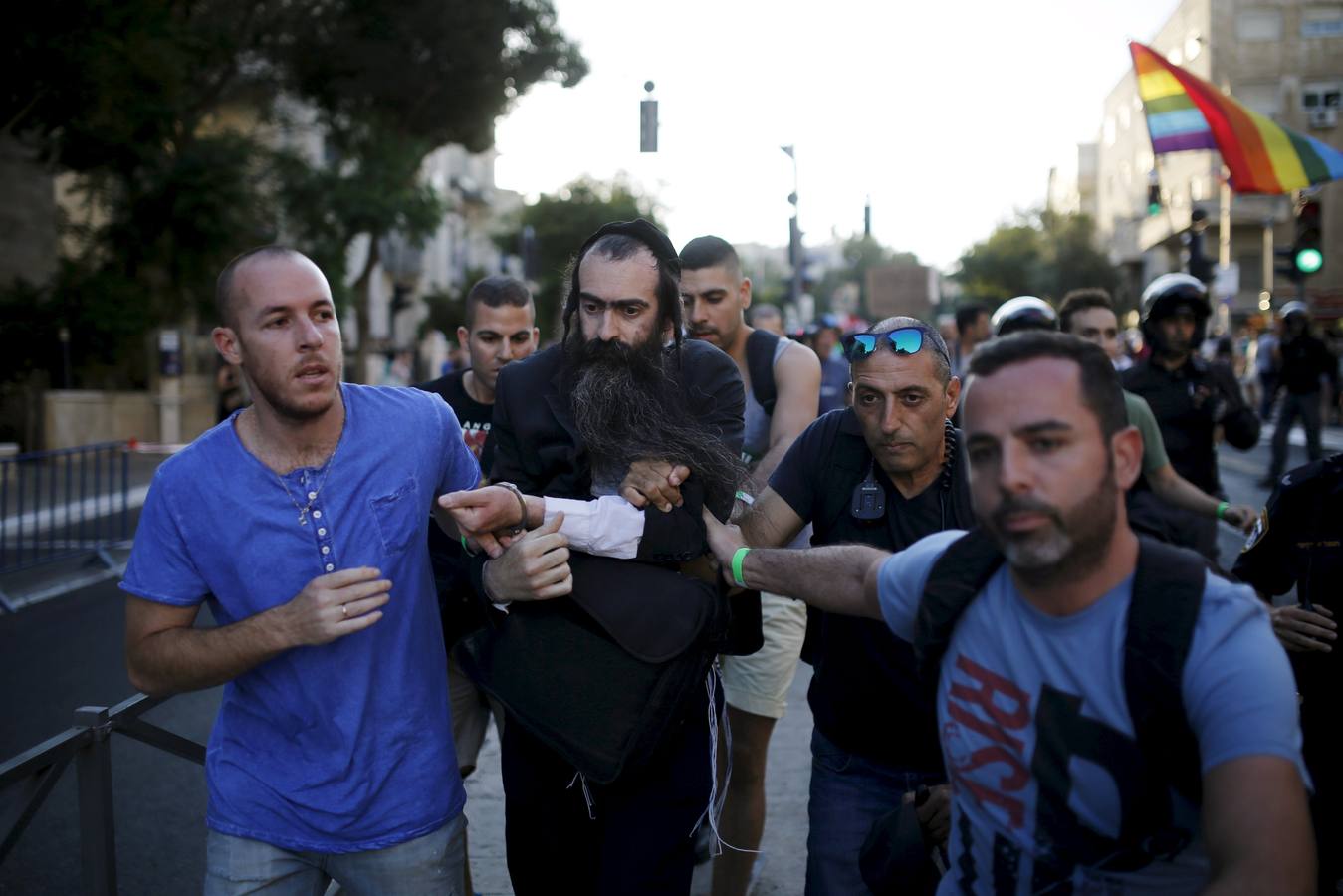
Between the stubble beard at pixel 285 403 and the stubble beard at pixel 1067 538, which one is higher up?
the stubble beard at pixel 285 403

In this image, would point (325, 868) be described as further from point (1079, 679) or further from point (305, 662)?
point (1079, 679)

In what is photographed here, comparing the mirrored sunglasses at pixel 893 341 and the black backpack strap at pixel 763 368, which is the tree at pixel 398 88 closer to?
the black backpack strap at pixel 763 368

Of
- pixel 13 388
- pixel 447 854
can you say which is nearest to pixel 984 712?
pixel 447 854

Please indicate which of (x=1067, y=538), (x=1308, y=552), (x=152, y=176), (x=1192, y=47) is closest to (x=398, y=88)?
(x=152, y=176)

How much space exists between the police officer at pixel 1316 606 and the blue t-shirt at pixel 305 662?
2.16 meters

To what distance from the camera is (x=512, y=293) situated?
5.20 metres

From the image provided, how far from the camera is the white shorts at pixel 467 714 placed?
4473mm

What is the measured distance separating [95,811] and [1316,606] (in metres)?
3.12

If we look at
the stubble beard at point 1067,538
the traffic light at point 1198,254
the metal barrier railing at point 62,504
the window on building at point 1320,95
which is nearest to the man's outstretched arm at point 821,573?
the stubble beard at point 1067,538

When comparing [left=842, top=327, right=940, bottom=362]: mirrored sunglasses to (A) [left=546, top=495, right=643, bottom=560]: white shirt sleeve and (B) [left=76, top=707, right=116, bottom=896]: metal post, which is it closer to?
(A) [left=546, top=495, right=643, bottom=560]: white shirt sleeve

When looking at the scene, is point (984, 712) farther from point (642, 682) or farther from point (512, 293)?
point (512, 293)

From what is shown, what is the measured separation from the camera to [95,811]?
10.5ft

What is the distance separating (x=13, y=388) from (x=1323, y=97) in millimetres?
44709

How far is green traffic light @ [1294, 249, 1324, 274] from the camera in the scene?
1595 cm
